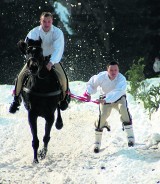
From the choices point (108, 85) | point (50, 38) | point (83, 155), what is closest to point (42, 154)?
point (83, 155)

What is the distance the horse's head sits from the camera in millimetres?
8312

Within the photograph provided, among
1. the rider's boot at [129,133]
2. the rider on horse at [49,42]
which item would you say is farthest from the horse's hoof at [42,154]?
the rider's boot at [129,133]

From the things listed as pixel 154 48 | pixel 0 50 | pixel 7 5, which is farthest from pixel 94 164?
pixel 7 5

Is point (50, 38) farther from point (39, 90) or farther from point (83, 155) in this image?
point (83, 155)

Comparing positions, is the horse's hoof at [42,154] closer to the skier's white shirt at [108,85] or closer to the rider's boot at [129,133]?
the skier's white shirt at [108,85]

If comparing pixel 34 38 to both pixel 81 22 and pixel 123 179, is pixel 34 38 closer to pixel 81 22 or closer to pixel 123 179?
pixel 123 179

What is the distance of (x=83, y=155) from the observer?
9.34 meters

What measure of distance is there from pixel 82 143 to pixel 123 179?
3058mm

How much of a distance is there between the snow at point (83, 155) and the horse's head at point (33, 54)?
1908 millimetres

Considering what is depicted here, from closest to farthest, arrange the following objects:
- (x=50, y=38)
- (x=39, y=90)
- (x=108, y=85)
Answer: (x=39, y=90), (x=50, y=38), (x=108, y=85)

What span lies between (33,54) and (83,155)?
239 centimetres

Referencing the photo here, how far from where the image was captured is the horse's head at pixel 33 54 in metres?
8.31

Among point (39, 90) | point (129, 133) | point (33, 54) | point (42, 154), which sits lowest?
point (42, 154)

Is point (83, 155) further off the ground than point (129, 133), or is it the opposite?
→ point (129, 133)
